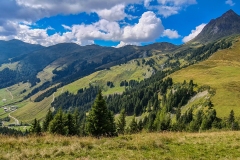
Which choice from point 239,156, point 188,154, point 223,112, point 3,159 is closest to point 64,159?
point 3,159

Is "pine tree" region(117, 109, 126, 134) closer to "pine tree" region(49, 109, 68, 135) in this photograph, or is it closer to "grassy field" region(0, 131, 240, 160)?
"pine tree" region(49, 109, 68, 135)

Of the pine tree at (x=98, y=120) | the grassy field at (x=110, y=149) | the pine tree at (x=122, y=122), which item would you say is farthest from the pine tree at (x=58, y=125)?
the grassy field at (x=110, y=149)

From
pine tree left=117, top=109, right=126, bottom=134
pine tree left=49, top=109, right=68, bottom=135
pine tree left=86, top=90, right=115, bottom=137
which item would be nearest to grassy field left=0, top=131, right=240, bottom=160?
pine tree left=86, top=90, right=115, bottom=137

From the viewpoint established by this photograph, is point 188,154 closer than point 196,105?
Yes

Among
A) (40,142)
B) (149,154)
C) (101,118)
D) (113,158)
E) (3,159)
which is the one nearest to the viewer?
(3,159)

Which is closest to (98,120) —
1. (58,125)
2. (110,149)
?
(58,125)

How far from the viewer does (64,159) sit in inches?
462

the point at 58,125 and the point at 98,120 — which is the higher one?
the point at 98,120

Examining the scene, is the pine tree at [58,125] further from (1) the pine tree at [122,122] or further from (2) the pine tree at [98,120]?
(1) the pine tree at [122,122]

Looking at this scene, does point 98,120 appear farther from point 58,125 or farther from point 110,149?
point 110,149

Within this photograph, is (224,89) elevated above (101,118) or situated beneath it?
elevated above

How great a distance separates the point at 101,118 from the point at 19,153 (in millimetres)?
28511

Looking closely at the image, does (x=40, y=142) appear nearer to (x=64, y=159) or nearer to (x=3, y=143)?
(x=3, y=143)

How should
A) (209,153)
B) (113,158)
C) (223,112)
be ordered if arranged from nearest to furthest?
(113,158) < (209,153) < (223,112)
